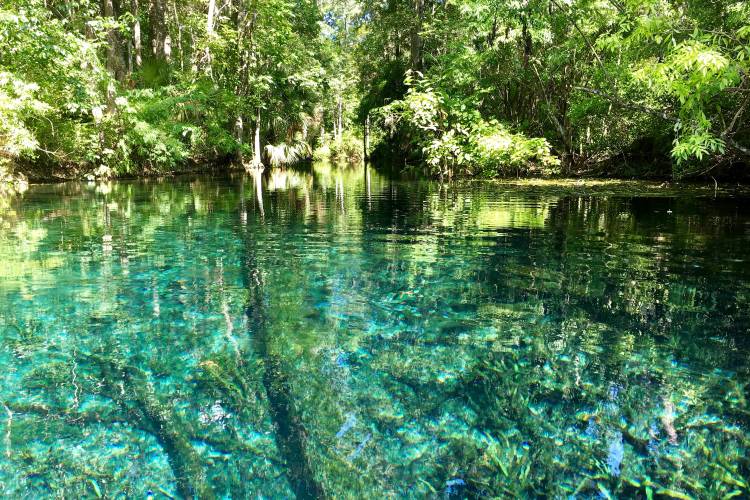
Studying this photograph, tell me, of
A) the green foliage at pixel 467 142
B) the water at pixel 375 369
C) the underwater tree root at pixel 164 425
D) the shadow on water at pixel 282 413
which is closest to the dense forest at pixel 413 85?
the green foliage at pixel 467 142

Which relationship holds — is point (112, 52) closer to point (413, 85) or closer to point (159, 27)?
point (159, 27)

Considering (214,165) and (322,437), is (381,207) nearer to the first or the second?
(322,437)

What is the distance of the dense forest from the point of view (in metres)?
13.0

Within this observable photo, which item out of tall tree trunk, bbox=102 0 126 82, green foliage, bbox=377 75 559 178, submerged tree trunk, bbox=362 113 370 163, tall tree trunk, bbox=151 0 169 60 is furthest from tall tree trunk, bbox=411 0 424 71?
tall tree trunk, bbox=102 0 126 82

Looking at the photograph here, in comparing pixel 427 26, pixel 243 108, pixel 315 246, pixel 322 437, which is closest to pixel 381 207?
pixel 315 246

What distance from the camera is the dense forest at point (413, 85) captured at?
12969 millimetres

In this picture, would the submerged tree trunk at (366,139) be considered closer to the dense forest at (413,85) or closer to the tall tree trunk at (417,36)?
the dense forest at (413,85)

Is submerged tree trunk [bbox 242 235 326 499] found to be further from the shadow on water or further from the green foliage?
the green foliage

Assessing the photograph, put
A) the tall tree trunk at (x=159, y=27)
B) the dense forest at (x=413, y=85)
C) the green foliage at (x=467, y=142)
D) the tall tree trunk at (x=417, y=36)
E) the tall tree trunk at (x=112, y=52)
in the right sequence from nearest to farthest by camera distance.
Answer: the dense forest at (x=413, y=85) < the green foliage at (x=467, y=142) < the tall tree trunk at (x=112, y=52) < the tall tree trunk at (x=159, y=27) < the tall tree trunk at (x=417, y=36)

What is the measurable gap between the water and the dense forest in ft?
12.3

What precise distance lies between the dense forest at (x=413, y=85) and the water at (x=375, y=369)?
376cm

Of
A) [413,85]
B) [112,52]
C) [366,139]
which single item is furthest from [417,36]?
[366,139]

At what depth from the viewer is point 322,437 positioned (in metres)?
2.76

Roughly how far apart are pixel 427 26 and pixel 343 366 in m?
23.5
